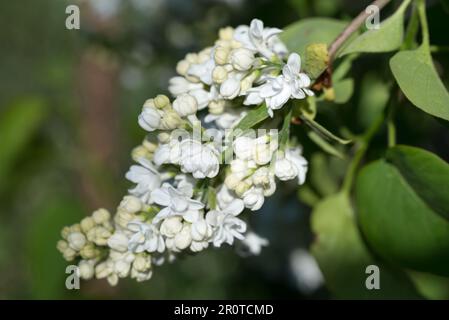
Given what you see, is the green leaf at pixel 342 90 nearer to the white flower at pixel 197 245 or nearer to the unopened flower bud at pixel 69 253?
the white flower at pixel 197 245

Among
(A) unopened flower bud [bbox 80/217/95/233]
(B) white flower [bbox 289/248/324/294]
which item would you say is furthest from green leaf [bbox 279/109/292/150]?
(B) white flower [bbox 289/248/324/294]

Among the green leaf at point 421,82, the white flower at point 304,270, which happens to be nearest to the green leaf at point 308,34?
the green leaf at point 421,82

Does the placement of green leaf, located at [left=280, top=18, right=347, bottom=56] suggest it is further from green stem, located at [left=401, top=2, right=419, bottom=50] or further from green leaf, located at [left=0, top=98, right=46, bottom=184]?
green leaf, located at [left=0, top=98, right=46, bottom=184]

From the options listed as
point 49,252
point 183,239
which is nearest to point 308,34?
point 183,239

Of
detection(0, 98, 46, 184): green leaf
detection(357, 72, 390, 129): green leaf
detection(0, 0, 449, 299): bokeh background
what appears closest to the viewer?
detection(357, 72, 390, 129): green leaf

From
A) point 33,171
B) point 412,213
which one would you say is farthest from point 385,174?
point 33,171

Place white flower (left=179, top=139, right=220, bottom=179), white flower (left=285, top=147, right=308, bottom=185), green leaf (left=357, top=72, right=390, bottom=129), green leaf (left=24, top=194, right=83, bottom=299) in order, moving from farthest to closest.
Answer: green leaf (left=24, top=194, right=83, bottom=299) → green leaf (left=357, top=72, right=390, bottom=129) → white flower (left=285, top=147, right=308, bottom=185) → white flower (left=179, top=139, right=220, bottom=179)
